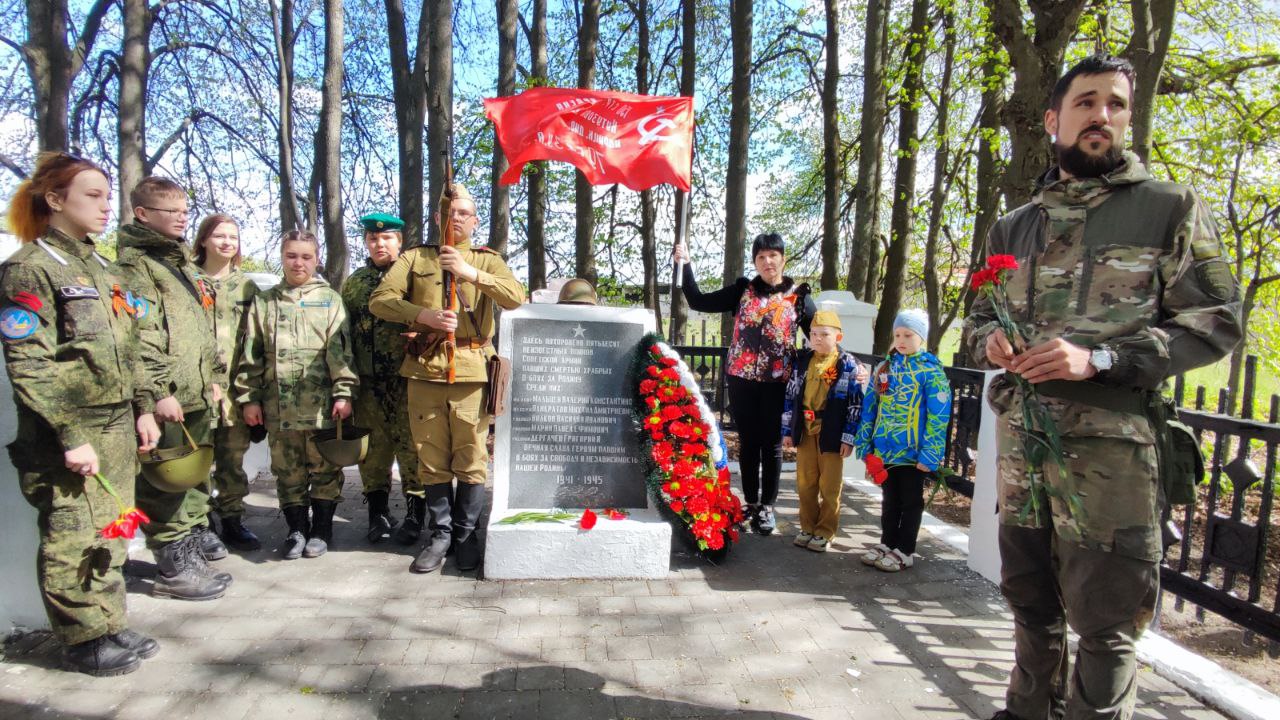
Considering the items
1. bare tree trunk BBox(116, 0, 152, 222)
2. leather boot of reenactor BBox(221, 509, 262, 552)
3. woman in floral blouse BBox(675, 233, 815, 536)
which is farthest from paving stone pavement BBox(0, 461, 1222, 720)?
bare tree trunk BBox(116, 0, 152, 222)

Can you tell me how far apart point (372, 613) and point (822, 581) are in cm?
239

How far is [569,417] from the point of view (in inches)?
163

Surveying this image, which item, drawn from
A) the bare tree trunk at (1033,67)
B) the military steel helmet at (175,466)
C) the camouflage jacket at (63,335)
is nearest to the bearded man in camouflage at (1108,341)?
the camouflage jacket at (63,335)

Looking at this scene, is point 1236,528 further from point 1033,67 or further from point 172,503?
point 172,503

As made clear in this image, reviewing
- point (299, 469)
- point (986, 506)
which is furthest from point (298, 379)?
point (986, 506)

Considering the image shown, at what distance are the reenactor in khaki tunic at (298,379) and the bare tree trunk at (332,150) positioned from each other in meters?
4.65

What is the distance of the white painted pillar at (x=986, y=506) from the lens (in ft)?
12.6

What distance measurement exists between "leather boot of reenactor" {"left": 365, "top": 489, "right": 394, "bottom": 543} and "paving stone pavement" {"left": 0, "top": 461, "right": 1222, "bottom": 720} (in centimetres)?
32

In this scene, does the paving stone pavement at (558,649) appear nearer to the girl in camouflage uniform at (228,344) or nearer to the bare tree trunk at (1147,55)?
the girl in camouflage uniform at (228,344)

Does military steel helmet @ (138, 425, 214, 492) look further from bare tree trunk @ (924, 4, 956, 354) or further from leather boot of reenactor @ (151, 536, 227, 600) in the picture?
bare tree trunk @ (924, 4, 956, 354)

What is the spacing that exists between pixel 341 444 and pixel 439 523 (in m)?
0.74

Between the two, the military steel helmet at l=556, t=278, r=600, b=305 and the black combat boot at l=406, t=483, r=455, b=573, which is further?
the military steel helmet at l=556, t=278, r=600, b=305

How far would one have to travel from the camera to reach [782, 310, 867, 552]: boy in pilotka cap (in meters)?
4.16

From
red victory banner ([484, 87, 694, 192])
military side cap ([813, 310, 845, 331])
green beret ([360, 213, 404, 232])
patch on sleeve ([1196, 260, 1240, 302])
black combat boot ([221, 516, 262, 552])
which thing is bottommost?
black combat boot ([221, 516, 262, 552])
